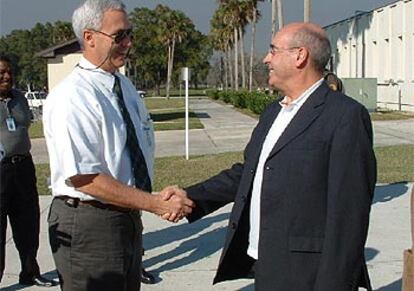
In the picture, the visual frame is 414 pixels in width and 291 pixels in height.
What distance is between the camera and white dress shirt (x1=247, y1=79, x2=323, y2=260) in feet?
9.71

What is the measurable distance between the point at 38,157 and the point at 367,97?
19.1m

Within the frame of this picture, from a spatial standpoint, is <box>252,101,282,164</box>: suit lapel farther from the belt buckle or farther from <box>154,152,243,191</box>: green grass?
<box>154,152,243,191</box>: green grass

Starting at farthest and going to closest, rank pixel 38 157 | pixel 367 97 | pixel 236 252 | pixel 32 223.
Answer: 1. pixel 367 97
2. pixel 38 157
3. pixel 32 223
4. pixel 236 252

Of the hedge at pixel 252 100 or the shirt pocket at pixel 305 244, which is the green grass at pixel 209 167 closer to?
the shirt pocket at pixel 305 244

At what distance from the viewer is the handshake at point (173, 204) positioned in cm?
324

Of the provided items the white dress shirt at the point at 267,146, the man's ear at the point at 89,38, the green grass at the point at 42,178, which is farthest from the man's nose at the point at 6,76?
the green grass at the point at 42,178

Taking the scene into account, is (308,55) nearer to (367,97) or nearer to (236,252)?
(236,252)

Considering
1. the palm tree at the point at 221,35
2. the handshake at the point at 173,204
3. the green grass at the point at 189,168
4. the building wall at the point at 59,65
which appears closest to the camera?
the handshake at the point at 173,204

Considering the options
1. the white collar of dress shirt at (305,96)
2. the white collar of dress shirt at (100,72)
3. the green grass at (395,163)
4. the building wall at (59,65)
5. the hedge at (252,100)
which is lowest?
the green grass at (395,163)

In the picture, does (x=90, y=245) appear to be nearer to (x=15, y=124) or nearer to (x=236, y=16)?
(x=15, y=124)

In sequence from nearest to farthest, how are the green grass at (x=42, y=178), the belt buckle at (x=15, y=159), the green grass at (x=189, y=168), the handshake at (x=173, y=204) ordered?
the handshake at (x=173, y=204) < the belt buckle at (x=15, y=159) < the green grass at (x=42, y=178) < the green grass at (x=189, y=168)

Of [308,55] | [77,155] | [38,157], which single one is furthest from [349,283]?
[38,157]

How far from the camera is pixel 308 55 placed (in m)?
2.91

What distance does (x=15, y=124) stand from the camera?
560cm
